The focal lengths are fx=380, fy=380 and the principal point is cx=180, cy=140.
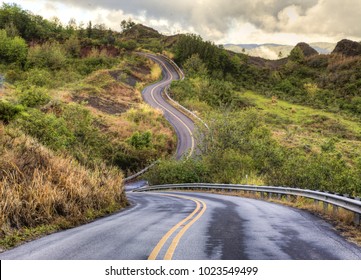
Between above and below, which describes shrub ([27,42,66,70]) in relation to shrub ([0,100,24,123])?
above

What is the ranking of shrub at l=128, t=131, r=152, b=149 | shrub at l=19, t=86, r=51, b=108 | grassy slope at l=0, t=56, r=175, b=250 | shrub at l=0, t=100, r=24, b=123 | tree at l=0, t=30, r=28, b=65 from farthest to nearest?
tree at l=0, t=30, r=28, b=65, shrub at l=128, t=131, r=152, b=149, shrub at l=19, t=86, r=51, b=108, shrub at l=0, t=100, r=24, b=123, grassy slope at l=0, t=56, r=175, b=250

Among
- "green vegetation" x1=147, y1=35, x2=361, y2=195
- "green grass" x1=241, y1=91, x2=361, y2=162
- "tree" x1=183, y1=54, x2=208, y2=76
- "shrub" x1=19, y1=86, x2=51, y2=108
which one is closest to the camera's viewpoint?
"green vegetation" x1=147, y1=35, x2=361, y2=195

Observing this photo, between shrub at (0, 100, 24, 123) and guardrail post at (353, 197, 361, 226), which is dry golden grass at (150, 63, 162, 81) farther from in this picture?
guardrail post at (353, 197, 361, 226)

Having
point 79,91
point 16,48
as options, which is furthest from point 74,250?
point 16,48

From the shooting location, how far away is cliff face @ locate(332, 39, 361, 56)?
114m

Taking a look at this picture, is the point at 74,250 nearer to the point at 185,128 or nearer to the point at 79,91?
the point at 185,128

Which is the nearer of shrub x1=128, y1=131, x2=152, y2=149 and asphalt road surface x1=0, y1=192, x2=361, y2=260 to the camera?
asphalt road surface x1=0, y1=192, x2=361, y2=260

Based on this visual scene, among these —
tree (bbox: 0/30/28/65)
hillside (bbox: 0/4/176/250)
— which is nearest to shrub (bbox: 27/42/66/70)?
hillside (bbox: 0/4/176/250)

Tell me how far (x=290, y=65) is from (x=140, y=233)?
10601 cm

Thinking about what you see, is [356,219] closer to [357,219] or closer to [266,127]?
[357,219]

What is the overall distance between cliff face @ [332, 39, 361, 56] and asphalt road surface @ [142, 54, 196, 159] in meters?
58.7

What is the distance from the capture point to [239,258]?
600cm

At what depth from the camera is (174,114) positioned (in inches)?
2297

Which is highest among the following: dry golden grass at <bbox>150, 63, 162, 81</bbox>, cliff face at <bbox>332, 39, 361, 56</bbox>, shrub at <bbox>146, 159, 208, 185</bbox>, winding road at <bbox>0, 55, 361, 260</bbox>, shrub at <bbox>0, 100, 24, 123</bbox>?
cliff face at <bbox>332, 39, 361, 56</bbox>
